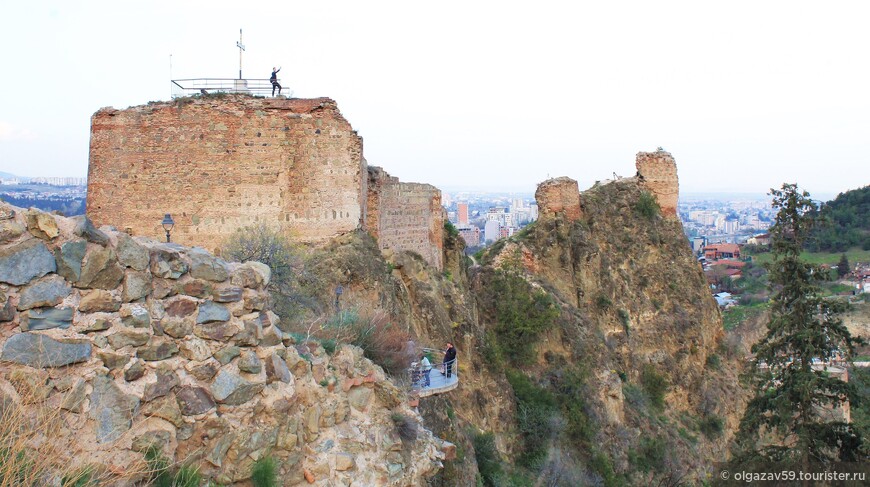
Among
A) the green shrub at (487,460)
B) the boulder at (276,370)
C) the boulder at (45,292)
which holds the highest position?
the boulder at (45,292)

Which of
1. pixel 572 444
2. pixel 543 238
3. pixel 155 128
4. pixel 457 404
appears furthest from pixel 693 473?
pixel 155 128

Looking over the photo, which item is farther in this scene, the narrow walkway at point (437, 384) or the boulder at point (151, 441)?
the narrow walkway at point (437, 384)

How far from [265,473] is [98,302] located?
1.71m

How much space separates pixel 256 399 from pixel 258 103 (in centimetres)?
935

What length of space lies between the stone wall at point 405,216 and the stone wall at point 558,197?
198 inches

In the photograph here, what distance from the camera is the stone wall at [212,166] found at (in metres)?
13.2

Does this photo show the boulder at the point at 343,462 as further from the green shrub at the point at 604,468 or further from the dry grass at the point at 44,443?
the green shrub at the point at 604,468

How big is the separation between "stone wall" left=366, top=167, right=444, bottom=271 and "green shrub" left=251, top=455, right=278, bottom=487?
10925 millimetres

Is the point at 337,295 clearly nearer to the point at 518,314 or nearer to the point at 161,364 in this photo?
the point at 161,364

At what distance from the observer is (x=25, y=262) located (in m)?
A: 4.30

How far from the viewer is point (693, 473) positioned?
2062 cm

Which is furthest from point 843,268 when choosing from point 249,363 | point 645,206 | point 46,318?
point 46,318

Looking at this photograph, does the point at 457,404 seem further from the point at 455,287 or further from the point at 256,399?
the point at 256,399

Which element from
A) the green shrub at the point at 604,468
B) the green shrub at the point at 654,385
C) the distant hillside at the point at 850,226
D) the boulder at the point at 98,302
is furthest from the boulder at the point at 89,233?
the distant hillside at the point at 850,226
